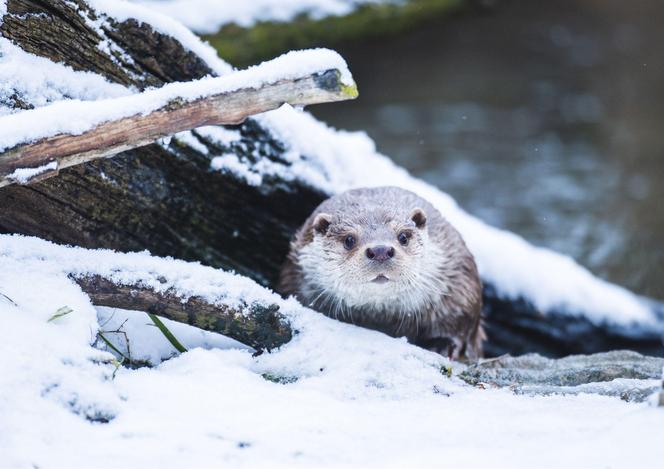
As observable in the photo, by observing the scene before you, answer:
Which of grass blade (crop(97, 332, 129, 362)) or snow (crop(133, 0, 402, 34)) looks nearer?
grass blade (crop(97, 332, 129, 362))

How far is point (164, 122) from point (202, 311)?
65cm

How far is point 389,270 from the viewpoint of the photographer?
3.35m

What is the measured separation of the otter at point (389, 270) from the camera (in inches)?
135

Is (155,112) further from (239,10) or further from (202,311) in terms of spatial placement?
(239,10)

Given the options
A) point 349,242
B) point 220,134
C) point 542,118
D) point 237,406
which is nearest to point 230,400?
point 237,406

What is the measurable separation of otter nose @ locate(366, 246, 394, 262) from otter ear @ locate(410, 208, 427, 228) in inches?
11.4

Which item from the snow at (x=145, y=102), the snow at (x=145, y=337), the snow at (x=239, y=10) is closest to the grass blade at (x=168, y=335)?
the snow at (x=145, y=337)

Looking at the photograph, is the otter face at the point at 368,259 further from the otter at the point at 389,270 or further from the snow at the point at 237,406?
the snow at the point at 237,406

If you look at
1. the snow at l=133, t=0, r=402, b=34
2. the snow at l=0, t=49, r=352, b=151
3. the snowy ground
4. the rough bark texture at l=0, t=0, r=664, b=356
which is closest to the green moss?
the snow at l=133, t=0, r=402, b=34

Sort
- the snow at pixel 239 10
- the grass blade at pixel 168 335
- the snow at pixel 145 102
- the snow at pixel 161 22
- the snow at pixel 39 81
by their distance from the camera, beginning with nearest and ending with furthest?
the snow at pixel 145 102, the grass blade at pixel 168 335, the snow at pixel 39 81, the snow at pixel 161 22, the snow at pixel 239 10

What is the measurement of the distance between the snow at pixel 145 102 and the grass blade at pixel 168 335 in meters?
0.70

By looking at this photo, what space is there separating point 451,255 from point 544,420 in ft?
5.07

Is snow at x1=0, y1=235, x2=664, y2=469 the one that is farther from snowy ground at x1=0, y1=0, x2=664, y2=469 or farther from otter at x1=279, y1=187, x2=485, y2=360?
otter at x1=279, y1=187, x2=485, y2=360

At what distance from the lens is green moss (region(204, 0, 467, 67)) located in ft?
25.6
